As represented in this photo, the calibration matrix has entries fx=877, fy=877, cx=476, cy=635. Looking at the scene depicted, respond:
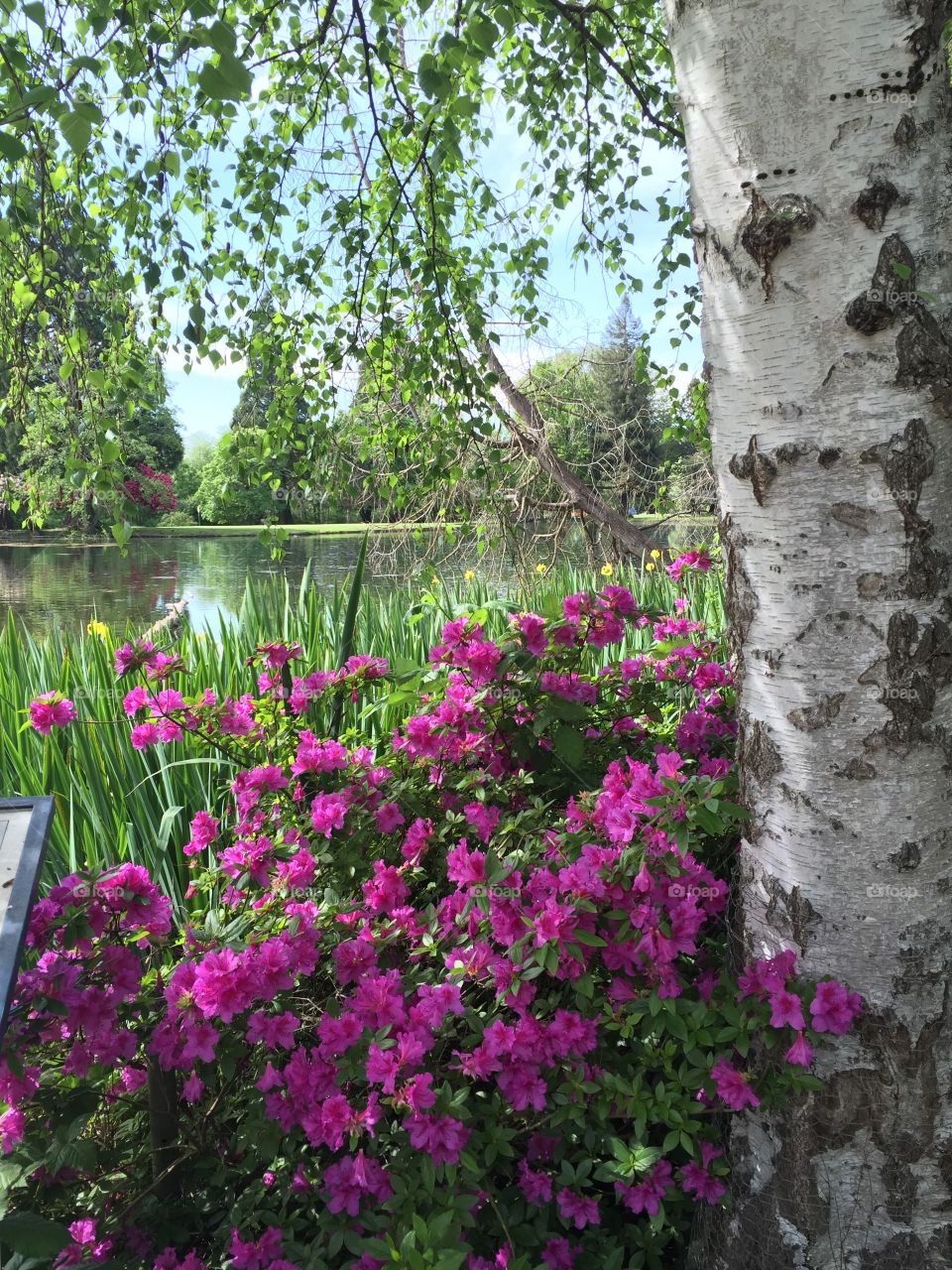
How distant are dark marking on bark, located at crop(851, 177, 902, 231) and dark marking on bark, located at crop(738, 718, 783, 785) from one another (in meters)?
0.67

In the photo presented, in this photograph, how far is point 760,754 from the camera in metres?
1.27

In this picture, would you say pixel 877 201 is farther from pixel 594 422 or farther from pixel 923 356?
pixel 594 422

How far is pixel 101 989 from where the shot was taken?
4.25ft

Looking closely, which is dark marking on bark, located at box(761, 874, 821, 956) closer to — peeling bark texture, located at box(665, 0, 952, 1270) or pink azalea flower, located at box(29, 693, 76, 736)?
peeling bark texture, located at box(665, 0, 952, 1270)

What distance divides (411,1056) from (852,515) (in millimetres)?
899

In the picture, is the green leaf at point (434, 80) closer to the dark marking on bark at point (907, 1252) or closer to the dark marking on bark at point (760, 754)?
the dark marking on bark at point (760, 754)

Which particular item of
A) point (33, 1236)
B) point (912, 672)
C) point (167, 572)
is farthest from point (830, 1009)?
point (167, 572)

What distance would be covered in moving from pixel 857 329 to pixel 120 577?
17191mm

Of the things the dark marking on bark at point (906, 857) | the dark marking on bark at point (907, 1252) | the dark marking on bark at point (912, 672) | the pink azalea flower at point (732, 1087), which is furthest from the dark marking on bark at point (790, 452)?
the dark marking on bark at point (907, 1252)

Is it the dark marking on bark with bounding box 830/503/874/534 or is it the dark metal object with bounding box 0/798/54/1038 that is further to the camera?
the dark marking on bark with bounding box 830/503/874/534

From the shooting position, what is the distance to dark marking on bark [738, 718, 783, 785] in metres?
1.24

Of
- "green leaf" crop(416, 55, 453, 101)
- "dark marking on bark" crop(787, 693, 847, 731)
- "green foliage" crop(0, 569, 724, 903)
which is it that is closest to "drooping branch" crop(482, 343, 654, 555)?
"green foliage" crop(0, 569, 724, 903)

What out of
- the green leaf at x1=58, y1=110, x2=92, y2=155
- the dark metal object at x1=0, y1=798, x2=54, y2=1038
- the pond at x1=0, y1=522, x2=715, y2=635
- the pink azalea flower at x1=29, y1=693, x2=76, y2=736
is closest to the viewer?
the dark metal object at x1=0, y1=798, x2=54, y2=1038

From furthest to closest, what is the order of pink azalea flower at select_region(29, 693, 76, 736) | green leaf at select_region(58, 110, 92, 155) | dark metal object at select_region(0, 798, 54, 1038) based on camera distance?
pink azalea flower at select_region(29, 693, 76, 736) < green leaf at select_region(58, 110, 92, 155) < dark metal object at select_region(0, 798, 54, 1038)
